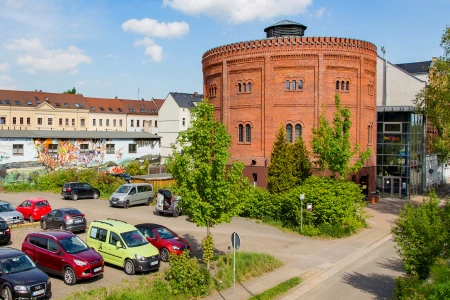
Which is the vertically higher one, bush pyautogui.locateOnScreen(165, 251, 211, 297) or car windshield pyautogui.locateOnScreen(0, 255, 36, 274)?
car windshield pyautogui.locateOnScreen(0, 255, 36, 274)

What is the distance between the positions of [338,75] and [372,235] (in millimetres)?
14728

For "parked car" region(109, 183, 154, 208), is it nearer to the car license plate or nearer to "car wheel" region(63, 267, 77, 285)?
"car wheel" region(63, 267, 77, 285)

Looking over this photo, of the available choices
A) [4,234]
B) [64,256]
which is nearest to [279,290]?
[64,256]

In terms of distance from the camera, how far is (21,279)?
12578 millimetres

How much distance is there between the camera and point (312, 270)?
17.4m

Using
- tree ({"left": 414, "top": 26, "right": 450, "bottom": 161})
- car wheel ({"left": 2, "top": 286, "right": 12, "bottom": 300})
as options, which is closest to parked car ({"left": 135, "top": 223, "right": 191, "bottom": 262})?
car wheel ({"left": 2, "top": 286, "right": 12, "bottom": 300})

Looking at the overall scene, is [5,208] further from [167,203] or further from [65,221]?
[167,203]

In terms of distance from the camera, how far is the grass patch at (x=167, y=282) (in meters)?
12.6

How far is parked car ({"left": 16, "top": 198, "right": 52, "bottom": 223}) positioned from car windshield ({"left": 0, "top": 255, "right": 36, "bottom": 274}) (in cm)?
1296

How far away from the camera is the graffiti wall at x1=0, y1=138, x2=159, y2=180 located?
39.7 meters

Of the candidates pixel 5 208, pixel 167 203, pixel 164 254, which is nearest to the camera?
pixel 164 254

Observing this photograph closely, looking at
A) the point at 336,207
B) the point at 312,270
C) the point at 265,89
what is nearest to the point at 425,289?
the point at 312,270

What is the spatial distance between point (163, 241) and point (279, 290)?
561cm

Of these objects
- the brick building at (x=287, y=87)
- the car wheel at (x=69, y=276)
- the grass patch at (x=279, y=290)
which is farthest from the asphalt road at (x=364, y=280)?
the brick building at (x=287, y=87)
